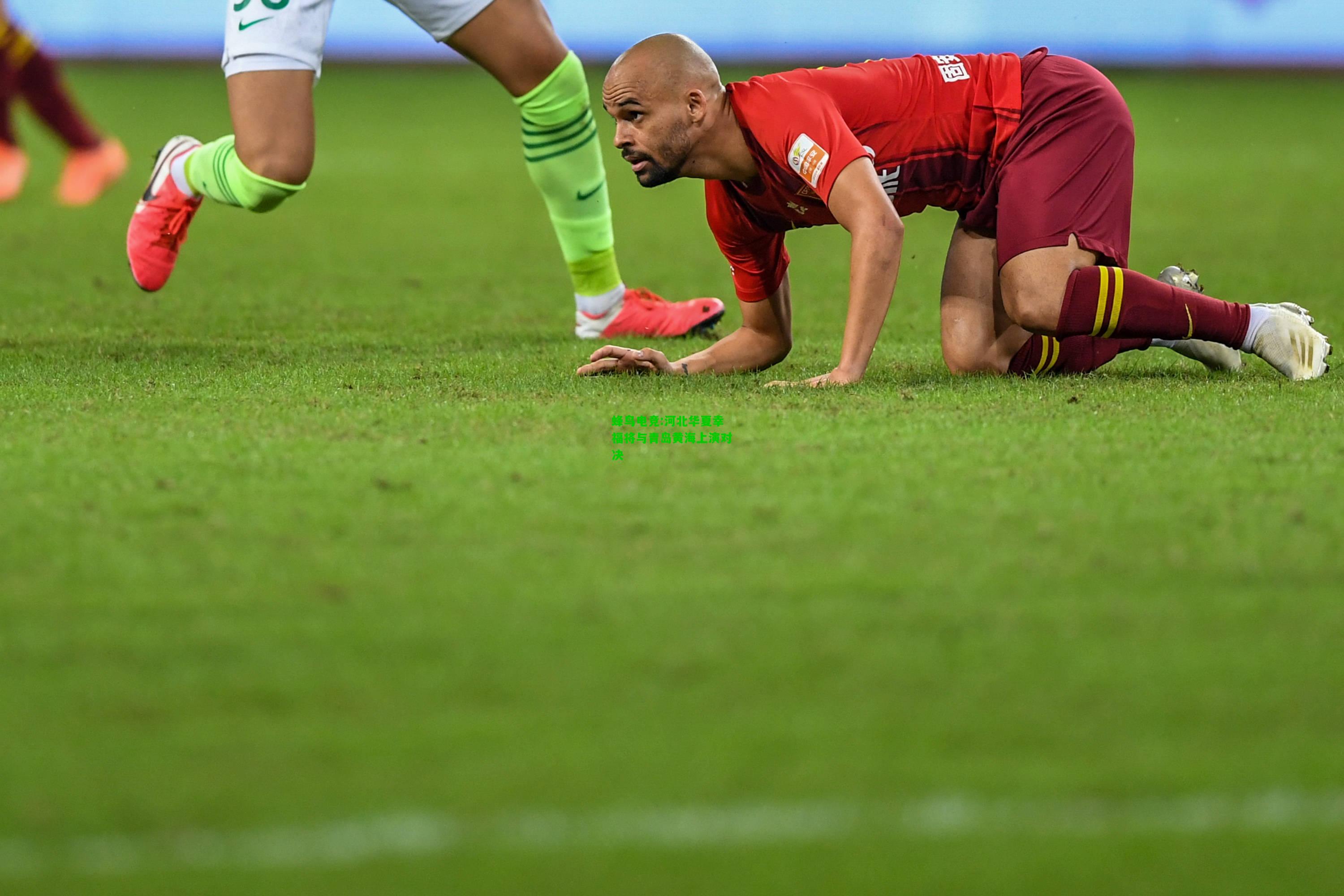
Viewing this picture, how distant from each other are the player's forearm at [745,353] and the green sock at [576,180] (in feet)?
2.21

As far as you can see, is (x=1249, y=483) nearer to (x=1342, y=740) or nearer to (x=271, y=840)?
(x=1342, y=740)

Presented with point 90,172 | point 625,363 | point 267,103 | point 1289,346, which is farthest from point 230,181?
point 90,172

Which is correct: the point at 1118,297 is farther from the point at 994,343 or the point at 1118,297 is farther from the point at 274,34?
the point at 274,34

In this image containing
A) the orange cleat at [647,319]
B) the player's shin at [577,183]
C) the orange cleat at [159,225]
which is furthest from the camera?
the orange cleat at [647,319]

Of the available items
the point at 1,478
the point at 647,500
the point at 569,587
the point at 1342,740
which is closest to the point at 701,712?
the point at 569,587

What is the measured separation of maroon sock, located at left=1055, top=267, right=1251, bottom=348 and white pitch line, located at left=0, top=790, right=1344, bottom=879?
1914 millimetres

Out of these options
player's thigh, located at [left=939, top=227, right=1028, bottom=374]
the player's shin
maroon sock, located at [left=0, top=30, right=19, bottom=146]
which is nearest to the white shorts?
the player's shin

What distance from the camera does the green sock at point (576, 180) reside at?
13.8 ft

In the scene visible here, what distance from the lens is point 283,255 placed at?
6.05 m

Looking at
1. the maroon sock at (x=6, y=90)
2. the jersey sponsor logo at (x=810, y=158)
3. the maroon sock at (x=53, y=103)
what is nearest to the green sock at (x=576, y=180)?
the jersey sponsor logo at (x=810, y=158)

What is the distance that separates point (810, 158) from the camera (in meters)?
3.19

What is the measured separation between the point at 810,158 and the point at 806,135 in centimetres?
4

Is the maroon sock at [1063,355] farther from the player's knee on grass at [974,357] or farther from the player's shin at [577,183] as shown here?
the player's shin at [577,183]

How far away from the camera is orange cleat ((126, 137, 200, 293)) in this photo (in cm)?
393
